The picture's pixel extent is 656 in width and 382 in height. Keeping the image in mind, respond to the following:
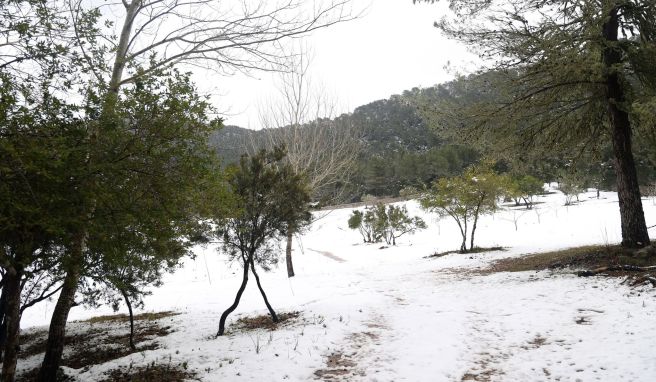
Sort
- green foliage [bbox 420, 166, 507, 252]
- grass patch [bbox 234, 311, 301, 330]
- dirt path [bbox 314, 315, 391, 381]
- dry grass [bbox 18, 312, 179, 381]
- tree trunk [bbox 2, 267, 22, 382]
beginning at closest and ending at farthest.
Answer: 1. tree trunk [bbox 2, 267, 22, 382]
2. dirt path [bbox 314, 315, 391, 381]
3. dry grass [bbox 18, 312, 179, 381]
4. grass patch [bbox 234, 311, 301, 330]
5. green foliage [bbox 420, 166, 507, 252]

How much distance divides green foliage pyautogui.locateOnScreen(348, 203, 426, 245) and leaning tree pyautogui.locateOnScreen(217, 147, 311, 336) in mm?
24518

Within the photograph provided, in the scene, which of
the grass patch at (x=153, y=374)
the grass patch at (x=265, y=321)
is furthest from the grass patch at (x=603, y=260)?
the grass patch at (x=153, y=374)

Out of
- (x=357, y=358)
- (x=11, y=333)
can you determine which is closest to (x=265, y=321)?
(x=357, y=358)

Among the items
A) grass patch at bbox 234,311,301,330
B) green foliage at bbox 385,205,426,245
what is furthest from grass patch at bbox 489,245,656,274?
green foliage at bbox 385,205,426,245

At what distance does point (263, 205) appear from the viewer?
8.52 meters

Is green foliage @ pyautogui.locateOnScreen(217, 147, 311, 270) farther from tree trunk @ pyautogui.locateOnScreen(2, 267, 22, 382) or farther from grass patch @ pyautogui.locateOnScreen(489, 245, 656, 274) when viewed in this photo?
grass patch @ pyautogui.locateOnScreen(489, 245, 656, 274)

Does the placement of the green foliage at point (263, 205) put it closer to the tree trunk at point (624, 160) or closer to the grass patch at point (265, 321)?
the grass patch at point (265, 321)

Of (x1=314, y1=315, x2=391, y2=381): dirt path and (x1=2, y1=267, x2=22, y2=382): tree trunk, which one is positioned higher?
(x1=2, y1=267, x2=22, y2=382): tree trunk

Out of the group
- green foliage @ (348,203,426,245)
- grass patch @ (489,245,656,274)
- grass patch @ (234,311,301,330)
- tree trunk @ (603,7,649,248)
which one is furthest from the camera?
green foliage @ (348,203,426,245)

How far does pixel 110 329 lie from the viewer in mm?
11805

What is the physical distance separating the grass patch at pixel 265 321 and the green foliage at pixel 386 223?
2342 cm

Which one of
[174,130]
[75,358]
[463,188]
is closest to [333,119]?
[463,188]

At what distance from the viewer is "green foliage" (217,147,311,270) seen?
27.6 ft

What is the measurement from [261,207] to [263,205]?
0.22 feet
